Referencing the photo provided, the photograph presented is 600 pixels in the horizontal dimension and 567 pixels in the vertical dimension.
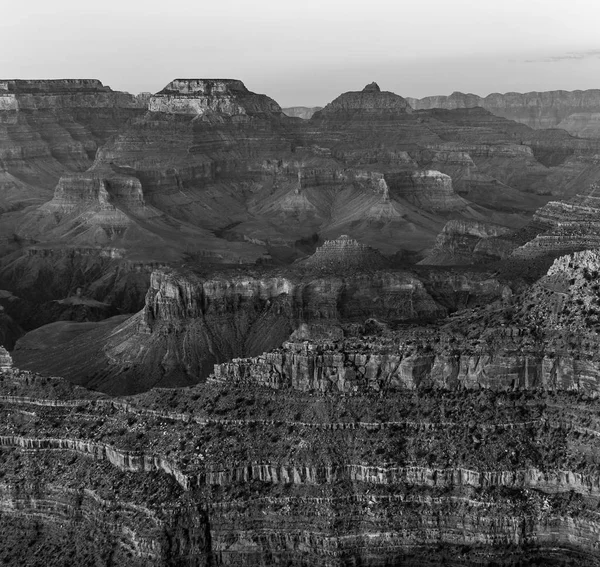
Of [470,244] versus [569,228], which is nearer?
[569,228]

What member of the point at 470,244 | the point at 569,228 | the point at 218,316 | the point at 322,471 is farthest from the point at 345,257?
the point at 322,471

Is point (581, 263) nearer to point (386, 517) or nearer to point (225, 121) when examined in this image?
point (386, 517)

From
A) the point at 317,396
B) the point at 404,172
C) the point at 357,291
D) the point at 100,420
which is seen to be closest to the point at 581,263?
the point at 317,396

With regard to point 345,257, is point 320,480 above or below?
below

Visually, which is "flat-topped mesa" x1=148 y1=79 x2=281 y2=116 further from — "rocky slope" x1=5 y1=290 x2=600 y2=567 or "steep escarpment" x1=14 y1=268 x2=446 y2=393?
"rocky slope" x1=5 y1=290 x2=600 y2=567

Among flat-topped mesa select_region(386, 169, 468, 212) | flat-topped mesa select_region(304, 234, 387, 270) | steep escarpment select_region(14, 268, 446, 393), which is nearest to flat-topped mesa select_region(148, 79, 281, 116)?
flat-topped mesa select_region(386, 169, 468, 212)

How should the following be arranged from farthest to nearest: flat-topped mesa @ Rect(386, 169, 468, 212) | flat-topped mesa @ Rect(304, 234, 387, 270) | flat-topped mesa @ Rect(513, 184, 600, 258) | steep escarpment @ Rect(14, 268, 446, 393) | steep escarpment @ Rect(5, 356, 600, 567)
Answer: flat-topped mesa @ Rect(386, 169, 468, 212), flat-topped mesa @ Rect(304, 234, 387, 270), flat-topped mesa @ Rect(513, 184, 600, 258), steep escarpment @ Rect(14, 268, 446, 393), steep escarpment @ Rect(5, 356, 600, 567)

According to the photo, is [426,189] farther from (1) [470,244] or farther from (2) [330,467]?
(2) [330,467]

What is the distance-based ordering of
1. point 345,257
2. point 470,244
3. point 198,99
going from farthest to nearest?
point 198,99 < point 470,244 < point 345,257

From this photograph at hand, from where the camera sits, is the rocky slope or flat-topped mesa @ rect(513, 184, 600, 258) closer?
the rocky slope
